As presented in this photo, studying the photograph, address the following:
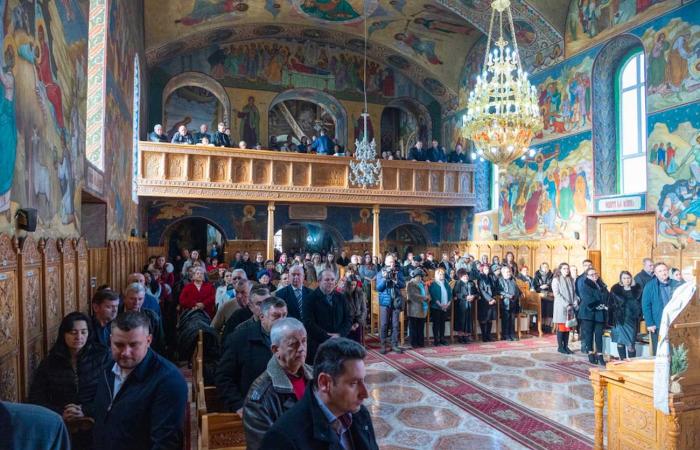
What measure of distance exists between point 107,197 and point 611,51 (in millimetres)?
13016

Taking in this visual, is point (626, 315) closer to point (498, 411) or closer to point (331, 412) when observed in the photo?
point (498, 411)

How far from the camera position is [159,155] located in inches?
554

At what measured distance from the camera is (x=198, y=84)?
1780 centimetres

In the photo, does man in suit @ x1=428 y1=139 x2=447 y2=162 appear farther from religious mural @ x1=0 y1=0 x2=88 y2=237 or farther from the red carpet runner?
religious mural @ x1=0 y1=0 x2=88 y2=237

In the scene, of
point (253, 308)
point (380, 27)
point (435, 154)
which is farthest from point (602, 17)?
point (253, 308)

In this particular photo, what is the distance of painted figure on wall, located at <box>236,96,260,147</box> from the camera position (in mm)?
18047

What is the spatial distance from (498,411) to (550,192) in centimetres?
984

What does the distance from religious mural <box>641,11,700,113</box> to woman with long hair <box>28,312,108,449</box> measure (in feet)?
40.2

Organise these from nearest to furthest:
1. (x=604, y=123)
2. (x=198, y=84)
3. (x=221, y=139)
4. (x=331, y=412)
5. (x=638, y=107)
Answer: (x=331, y=412)
(x=638, y=107)
(x=604, y=123)
(x=221, y=139)
(x=198, y=84)

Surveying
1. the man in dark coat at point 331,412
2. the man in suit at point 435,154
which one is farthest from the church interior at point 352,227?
the man in suit at point 435,154

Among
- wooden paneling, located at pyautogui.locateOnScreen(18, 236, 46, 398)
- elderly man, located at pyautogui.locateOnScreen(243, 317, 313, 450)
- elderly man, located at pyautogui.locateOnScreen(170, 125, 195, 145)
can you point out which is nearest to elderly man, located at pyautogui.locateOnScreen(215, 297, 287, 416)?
elderly man, located at pyautogui.locateOnScreen(243, 317, 313, 450)

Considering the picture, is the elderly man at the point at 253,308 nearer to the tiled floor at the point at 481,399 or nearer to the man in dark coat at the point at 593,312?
the tiled floor at the point at 481,399

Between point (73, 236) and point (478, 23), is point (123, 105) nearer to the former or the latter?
point (73, 236)

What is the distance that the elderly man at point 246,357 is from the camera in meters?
3.23
